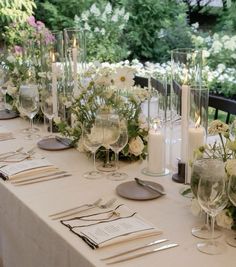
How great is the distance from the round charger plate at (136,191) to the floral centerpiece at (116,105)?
0.72ft

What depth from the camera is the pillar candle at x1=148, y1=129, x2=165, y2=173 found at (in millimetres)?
1682

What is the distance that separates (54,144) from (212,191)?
3.20 ft

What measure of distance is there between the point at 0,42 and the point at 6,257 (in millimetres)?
4411

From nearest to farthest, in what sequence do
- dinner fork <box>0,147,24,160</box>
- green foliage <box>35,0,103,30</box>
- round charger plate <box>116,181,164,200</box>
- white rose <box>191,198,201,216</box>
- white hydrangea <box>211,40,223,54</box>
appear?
white rose <box>191,198,201,216</box> → round charger plate <box>116,181,164,200</box> → dinner fork <box>0,147,24,160</box> → white hydrangea <box>211,40,223,54</box> → green foliage <box>35,0,103,30</box>

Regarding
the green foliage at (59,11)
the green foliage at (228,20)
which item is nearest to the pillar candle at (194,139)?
the green foliage at (228,20)

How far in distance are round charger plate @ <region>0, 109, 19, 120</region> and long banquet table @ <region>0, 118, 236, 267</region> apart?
0.65 metres

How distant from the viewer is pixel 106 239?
1.21m

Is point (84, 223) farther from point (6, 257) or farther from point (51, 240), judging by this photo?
point (6, 257)

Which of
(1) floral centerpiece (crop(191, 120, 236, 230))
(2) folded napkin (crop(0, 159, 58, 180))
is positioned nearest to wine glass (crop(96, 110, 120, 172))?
(2) folded napkin (crop(0, 159, 58, 180))

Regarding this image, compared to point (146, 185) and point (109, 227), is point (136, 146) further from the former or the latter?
point (109, 227)

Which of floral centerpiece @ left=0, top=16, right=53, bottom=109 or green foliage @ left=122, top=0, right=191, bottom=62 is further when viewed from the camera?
A: green foliage @ left=122, top=0, right=191, bottom=62

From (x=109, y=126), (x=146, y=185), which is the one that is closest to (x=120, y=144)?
(x=109, y=126)

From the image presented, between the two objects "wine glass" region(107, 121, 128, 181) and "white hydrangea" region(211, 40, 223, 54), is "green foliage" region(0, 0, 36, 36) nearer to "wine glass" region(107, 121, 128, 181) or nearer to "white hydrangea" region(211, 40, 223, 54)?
"white hydrangea" region(211, 40, 223, 54)

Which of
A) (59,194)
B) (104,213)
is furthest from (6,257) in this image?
(104,213)
